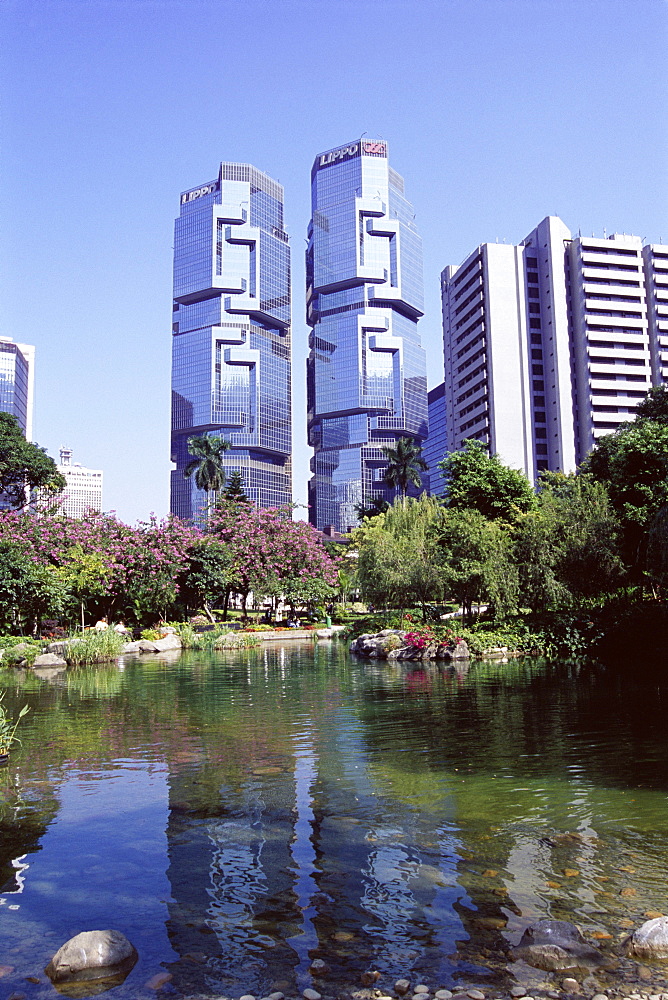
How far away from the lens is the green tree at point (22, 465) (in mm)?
58156

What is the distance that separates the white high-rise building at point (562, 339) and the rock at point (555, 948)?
11325 cm

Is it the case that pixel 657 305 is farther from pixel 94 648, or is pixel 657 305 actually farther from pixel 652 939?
pixel 652 939

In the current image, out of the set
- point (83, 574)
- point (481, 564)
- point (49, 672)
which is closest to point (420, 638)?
point (481, 564)

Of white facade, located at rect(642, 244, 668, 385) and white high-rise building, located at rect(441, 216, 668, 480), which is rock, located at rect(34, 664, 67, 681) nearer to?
white high-rise building, located at rect(441, 216, 668, 480)

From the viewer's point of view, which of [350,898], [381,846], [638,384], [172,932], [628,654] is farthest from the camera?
→ [638,384]

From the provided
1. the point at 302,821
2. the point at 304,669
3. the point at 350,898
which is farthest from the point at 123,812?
the point at 304,669

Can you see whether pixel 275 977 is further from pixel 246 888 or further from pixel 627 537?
pixel 627 537

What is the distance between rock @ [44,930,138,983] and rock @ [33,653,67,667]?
28.6 metres

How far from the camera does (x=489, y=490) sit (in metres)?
41.0

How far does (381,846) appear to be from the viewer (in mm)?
7969

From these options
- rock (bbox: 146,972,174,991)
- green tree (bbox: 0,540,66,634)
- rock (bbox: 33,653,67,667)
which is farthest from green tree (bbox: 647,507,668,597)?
green tree (bbox: 0,540,66,634)

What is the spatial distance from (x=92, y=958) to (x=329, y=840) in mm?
3292

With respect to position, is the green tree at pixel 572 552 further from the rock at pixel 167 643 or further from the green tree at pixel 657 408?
the rock at pixel 167 643

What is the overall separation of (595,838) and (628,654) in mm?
20962
